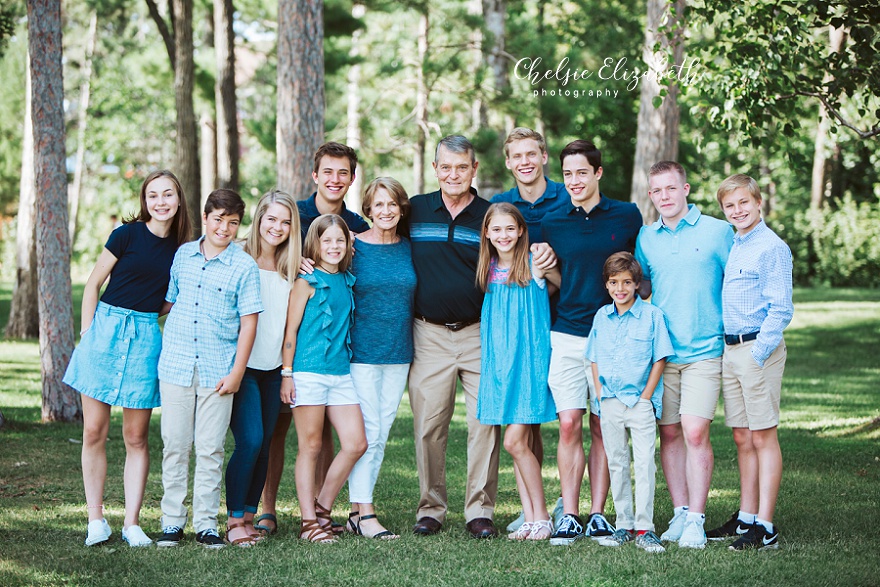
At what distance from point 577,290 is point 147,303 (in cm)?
235

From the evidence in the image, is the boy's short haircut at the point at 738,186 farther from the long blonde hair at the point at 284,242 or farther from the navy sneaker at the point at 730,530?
the long blonde hair at the point at 284,242

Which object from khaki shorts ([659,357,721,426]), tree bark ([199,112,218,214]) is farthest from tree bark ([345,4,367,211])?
khaki shorts ([659,357,721,426])

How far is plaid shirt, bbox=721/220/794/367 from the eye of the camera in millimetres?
4789

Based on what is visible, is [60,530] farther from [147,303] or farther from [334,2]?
[334,2]

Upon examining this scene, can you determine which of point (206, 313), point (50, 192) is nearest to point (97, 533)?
point (206, 313)

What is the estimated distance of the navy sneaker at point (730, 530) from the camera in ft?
16.7

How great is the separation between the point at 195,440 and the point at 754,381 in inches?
116

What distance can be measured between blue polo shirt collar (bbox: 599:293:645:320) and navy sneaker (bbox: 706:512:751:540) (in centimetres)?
129

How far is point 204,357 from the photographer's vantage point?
4.89 metres

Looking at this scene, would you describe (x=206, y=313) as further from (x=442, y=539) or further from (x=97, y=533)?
(x=442, y=539)

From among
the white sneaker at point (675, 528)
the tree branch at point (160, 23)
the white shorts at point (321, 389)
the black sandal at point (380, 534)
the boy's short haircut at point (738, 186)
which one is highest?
the tree branch at point (160, 23)

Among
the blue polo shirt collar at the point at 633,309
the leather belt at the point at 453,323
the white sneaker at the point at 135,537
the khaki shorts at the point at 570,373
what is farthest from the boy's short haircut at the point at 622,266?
the white sneaker at the point at 135,537

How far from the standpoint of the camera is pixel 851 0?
22.4ft

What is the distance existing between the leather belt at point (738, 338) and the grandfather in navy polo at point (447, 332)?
1364 mm
